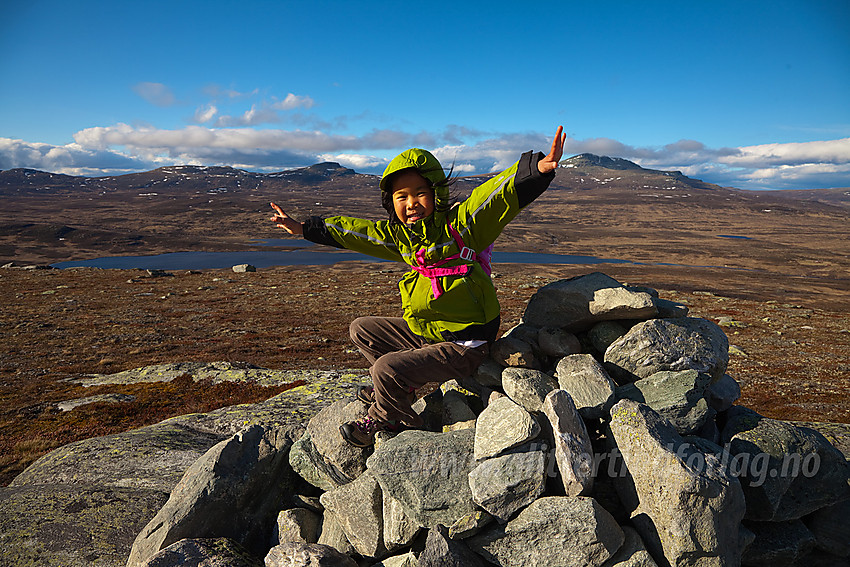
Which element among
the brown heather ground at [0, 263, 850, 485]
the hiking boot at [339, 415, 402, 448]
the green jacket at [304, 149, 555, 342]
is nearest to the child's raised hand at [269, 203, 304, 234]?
the green jacket at [304, 149, 555, 342]

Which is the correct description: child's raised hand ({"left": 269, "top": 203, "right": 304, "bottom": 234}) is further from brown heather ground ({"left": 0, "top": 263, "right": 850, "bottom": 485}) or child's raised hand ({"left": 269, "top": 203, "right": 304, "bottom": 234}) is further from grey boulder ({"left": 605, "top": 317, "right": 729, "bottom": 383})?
brown heather ground ({"left": 0, "top": 263, "right": 850, "bottom": 485})

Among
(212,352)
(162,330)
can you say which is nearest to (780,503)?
(212,352)

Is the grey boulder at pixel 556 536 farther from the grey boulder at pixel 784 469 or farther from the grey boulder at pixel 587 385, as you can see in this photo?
the grey boulder at pixel 784 469

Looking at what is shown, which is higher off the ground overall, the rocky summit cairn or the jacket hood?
the jacket hood

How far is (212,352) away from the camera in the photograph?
2866 cm

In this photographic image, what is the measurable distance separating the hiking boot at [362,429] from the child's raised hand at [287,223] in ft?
10.3

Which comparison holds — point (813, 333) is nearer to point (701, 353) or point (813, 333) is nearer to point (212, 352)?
point (701, 353)

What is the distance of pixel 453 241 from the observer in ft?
20.3

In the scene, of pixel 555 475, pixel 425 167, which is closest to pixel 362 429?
pixel 555 475

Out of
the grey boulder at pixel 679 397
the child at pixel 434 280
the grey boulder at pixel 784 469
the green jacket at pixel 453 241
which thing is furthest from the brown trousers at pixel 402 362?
the grey boulder at pixel 784 469

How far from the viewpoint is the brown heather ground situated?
17500mm

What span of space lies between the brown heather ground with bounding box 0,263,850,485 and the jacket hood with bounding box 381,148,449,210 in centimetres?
1433

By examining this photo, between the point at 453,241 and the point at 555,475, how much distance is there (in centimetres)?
323

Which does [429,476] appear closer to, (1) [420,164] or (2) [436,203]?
(2) [436,203]
